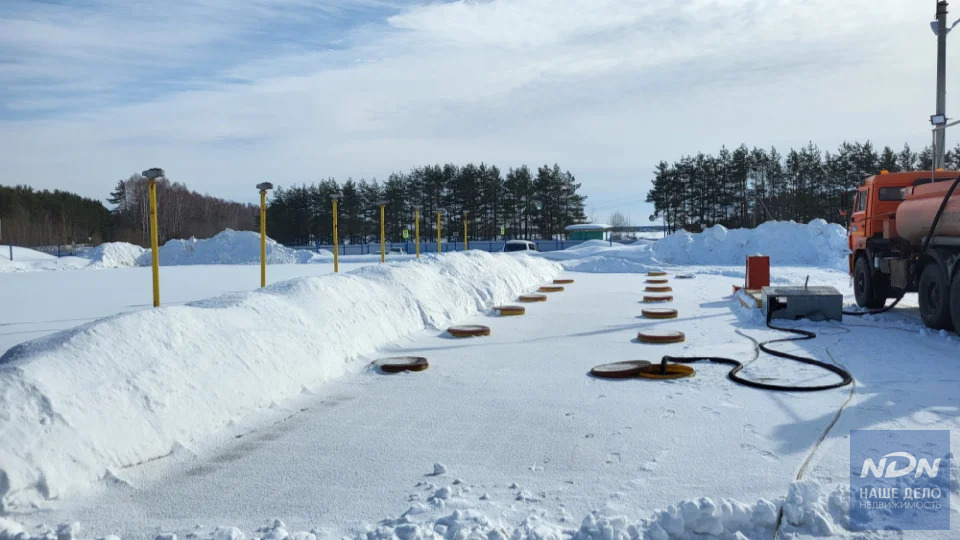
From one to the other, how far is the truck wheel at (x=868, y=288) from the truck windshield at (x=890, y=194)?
1223mm

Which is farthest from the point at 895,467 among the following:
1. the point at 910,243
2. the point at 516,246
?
the point at 516,246

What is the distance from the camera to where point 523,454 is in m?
4.74

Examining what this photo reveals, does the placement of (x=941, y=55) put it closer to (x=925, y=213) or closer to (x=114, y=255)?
(x=925, y=213)

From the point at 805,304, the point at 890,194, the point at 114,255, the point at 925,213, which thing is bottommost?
the point at 805,304

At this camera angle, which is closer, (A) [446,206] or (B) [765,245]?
(B) [765,245]

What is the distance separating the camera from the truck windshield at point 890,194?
41.0 ft

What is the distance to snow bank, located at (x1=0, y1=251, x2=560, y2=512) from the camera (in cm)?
407

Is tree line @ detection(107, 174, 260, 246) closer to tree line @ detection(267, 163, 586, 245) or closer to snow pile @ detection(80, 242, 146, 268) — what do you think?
tree line @ detection(267, 163, 586, 245)

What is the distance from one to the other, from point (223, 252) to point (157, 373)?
40.4 m

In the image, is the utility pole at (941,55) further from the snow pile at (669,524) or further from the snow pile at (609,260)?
the snow pile at (669,524)

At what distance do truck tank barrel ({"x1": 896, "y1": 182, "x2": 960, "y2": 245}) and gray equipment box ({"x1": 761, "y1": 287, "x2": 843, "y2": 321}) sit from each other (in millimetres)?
1577

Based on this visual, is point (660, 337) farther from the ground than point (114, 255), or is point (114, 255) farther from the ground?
point (114, 255)

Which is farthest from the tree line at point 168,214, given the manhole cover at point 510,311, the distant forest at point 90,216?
the manhole cover at point 510,311

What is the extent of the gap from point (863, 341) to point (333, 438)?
7650 mm
